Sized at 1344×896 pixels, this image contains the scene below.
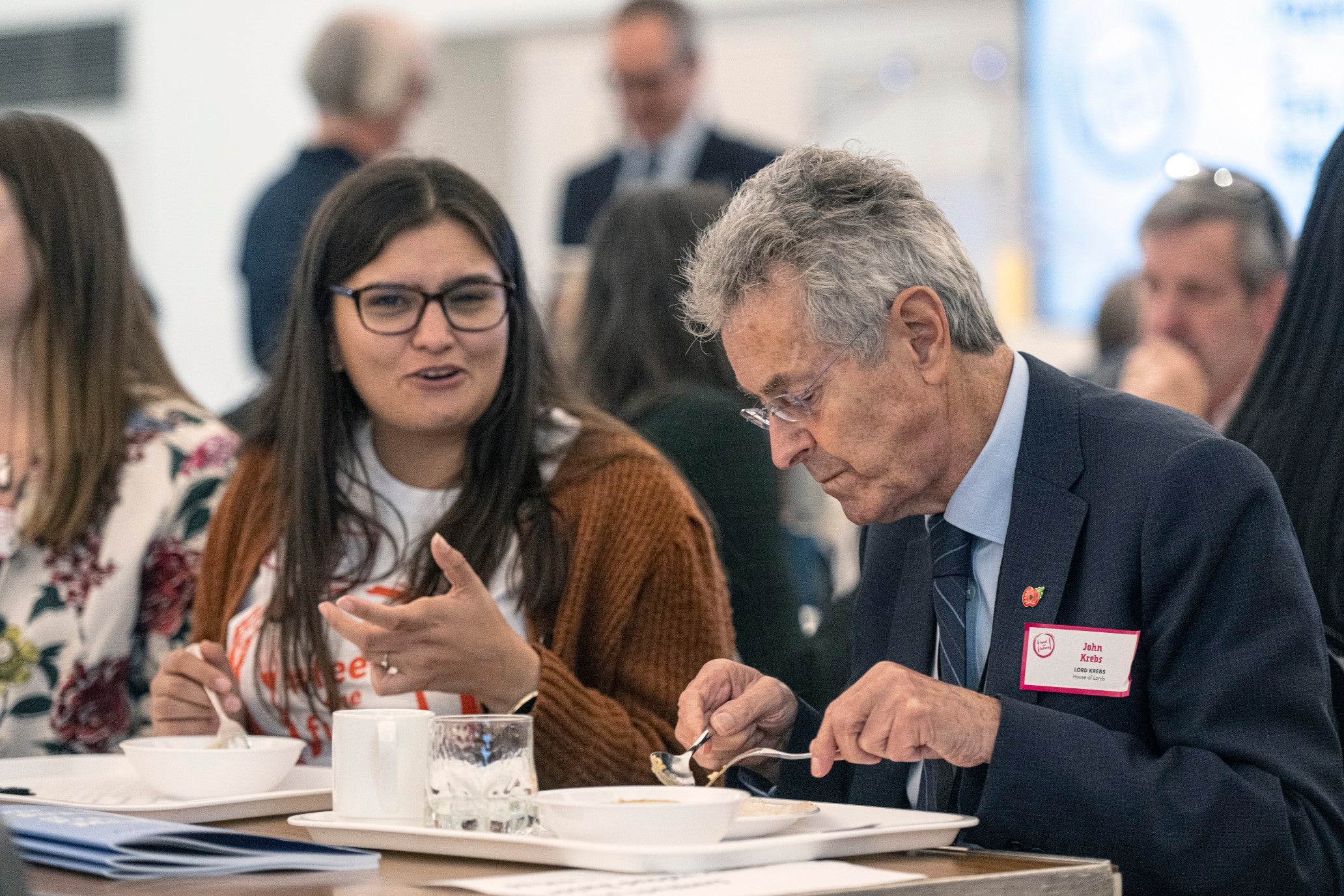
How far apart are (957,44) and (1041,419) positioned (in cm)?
548

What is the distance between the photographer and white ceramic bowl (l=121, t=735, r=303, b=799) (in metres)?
1.61

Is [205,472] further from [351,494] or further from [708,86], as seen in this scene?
[708,86]

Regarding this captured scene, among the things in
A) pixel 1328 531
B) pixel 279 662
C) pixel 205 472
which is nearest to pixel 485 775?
pixel 279 662

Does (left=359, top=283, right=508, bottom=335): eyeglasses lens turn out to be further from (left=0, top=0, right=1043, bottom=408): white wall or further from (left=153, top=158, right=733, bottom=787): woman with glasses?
(left=0, top=0, right=1043, bottom=408): white wall

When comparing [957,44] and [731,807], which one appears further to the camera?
[957,44]

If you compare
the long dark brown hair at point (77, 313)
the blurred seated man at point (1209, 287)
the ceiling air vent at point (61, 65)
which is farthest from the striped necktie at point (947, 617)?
the ceiling air vent at point (61, 65)

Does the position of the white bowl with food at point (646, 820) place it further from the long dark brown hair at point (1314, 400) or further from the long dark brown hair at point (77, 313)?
the long dark brown hair at point (77, 313)

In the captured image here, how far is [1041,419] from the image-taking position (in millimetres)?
1636

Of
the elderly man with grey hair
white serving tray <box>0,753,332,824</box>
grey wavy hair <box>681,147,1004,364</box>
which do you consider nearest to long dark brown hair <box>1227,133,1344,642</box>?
the elderly man with grey hair

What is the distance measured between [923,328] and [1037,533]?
22 cm

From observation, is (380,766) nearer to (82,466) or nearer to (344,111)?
(82,466)

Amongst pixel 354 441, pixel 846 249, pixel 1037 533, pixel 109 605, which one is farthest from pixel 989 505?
pixel 109 605

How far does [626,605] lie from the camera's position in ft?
6.98

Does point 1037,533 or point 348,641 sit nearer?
point 1037,533
